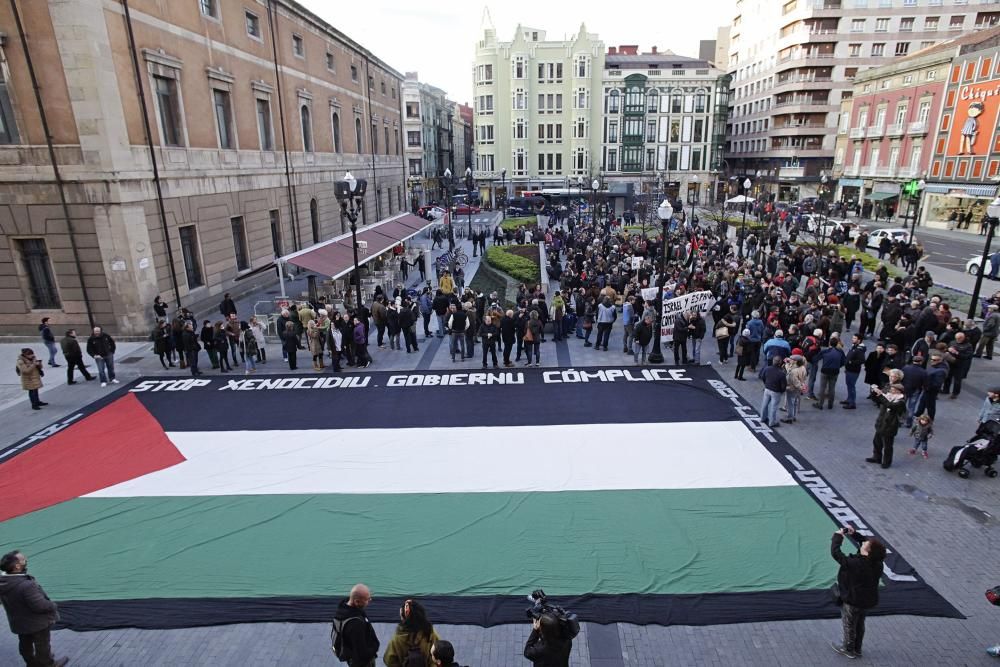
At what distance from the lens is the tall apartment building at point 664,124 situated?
65.8 metres

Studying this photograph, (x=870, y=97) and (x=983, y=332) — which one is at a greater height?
(x=870, y=97)

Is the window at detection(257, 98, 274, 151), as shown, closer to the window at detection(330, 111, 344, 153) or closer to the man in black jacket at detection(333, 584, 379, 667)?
the window at detection(330, 111, 344, 153)

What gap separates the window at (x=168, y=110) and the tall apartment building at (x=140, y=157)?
52mm

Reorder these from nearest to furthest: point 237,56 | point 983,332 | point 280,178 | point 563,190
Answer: point 983,332, point 237,56, point 280,178, point 563,190

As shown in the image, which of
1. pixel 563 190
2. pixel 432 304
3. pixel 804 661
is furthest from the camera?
pixel 563 190

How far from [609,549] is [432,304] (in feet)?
42.5

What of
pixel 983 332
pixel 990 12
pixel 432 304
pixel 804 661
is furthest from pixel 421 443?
pixel 990 12

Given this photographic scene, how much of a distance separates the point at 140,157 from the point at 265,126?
10188 millimetres

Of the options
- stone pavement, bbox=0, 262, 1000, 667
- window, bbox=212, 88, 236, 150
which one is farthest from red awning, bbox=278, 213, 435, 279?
stone pavement, bbox=0, 262, 1000, 667

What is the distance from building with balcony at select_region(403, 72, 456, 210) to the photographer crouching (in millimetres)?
56941

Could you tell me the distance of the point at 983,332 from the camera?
14.9m

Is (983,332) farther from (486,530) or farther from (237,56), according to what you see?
(237,56)

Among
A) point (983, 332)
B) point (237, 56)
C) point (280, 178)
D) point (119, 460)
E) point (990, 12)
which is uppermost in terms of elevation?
point (990, 12)

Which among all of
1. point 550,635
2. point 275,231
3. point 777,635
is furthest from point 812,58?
point 550,635
